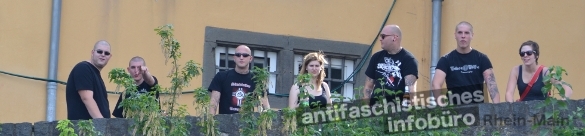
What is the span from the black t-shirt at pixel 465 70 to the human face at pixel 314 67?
1015mm

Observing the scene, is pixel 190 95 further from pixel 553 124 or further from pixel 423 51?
pixel 553 124

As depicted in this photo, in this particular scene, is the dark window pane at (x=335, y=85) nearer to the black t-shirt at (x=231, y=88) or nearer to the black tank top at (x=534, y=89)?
the black t-shirt at (x=231, y=88)

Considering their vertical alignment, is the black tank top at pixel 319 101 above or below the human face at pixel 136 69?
below

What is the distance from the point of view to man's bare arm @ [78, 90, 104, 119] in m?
9.80

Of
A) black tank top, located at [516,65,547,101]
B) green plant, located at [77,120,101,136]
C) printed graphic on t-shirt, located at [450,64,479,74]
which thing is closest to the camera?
green plant, located at [77,120,101,136]

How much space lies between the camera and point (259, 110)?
370 inches

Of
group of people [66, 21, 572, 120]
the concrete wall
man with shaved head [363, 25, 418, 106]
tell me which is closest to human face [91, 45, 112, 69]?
group of people [66, 21, 572, 120]

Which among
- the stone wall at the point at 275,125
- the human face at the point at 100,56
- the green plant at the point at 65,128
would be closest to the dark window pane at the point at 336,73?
the human face at the point at 100,56

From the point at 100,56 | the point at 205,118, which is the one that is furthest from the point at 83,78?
the point at 205,118

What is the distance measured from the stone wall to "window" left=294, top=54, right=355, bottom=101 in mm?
4711

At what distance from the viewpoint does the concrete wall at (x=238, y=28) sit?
12.5 meters

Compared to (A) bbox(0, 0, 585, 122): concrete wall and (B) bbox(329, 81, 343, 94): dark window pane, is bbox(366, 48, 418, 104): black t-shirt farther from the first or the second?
(B) bbox(329, 81, 343, 94): dark window pane

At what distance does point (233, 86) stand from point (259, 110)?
4.79 feet

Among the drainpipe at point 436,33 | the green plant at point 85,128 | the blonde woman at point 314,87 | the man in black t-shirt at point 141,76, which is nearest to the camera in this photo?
the green plant at point 85,128
